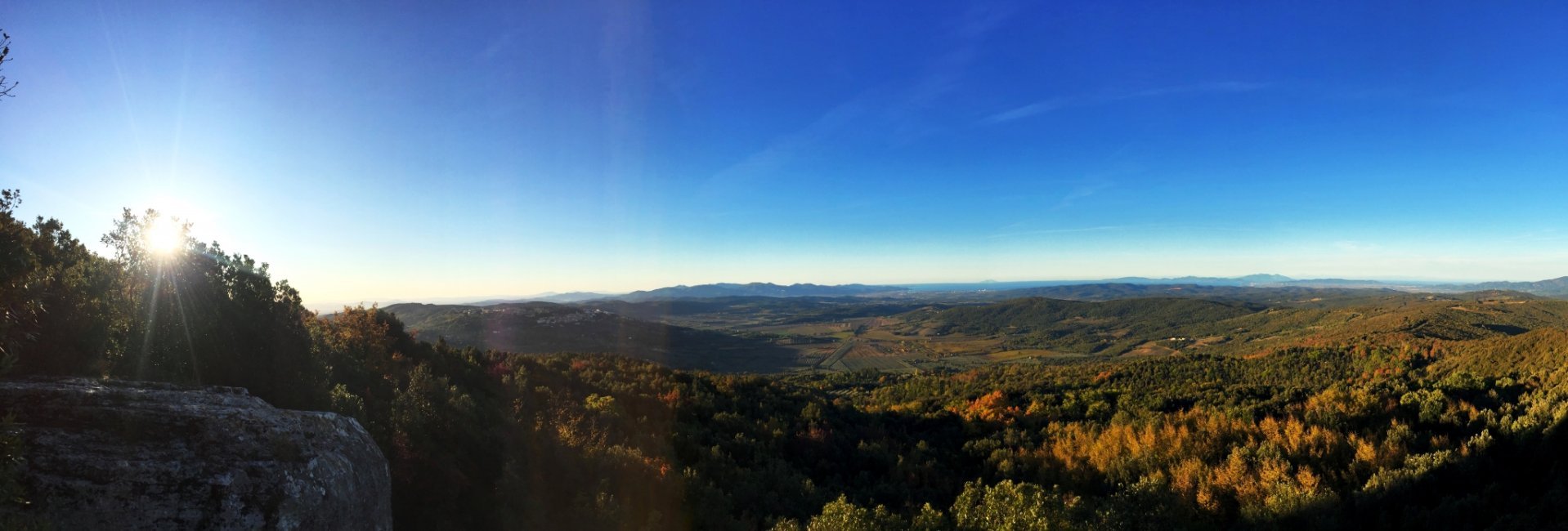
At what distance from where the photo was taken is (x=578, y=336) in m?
104

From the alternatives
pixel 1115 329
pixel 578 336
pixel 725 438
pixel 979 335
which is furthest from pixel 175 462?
pixel 1115 329

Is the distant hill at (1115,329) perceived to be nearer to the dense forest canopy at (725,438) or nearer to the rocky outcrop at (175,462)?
the dense forest canopy at (725,438)

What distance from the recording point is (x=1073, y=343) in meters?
156

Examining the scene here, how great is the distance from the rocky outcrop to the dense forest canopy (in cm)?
65

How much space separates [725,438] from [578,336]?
302 ft

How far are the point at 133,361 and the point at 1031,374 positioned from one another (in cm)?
6638

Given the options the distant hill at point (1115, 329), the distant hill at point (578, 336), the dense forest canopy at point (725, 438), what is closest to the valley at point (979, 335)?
the distant hill at point (578, 336)

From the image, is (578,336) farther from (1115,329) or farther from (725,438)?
(1115,329)

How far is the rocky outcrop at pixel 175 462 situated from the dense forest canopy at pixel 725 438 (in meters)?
0.65

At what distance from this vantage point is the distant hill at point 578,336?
94638 mm

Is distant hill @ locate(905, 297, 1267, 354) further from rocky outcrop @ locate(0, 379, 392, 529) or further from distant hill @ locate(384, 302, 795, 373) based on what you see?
rocky outcrop @ locate(0, 379, 392, 529)

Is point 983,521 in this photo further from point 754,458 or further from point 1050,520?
point 754,458

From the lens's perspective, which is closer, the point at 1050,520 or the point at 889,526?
the point at 1050,520

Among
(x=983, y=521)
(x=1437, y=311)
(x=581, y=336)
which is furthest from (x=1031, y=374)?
(x=1437, y=311)
